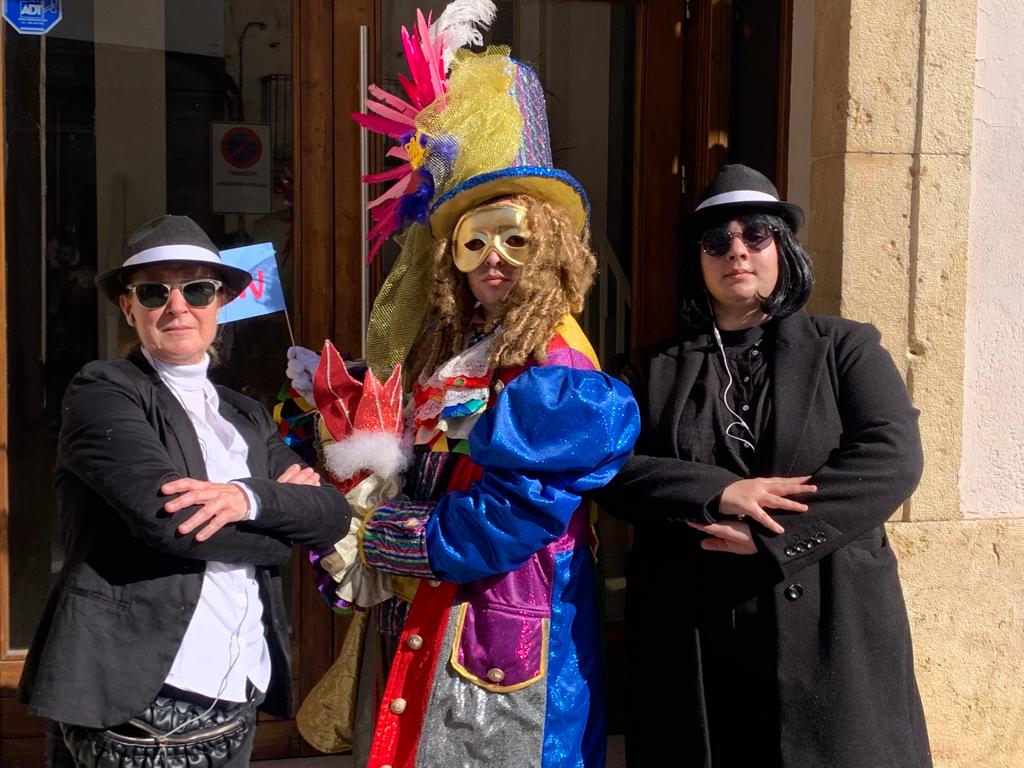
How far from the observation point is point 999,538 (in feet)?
11.2

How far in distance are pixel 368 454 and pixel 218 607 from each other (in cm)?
51

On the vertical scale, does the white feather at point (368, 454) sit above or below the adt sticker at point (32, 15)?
below

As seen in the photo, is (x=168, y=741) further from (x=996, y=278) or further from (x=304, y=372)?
(x=996, y=278)

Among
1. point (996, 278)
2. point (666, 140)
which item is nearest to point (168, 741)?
point (666, 140)

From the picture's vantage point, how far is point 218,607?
2271 millimetres

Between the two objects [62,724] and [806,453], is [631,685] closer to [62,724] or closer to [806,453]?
[806,453]

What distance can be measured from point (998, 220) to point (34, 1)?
3.15m

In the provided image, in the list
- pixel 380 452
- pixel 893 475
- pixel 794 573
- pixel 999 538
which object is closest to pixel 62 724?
pixel 380 452

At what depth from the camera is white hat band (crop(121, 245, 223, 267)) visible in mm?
2287

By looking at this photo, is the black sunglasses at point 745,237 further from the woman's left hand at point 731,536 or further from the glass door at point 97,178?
the glass door at point 97,178

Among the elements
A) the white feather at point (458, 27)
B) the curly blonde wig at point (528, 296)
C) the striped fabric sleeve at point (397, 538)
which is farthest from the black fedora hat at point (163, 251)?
the white feather at point (458, 27)

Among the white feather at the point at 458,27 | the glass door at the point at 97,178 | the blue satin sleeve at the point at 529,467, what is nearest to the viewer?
the blue satin sleeve at the point at 529,467

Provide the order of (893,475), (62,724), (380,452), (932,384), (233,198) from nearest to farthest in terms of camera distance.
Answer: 1. (62,724)
2. (893,475)
3. (380,452)
4. (932,384)
5. (233,198)

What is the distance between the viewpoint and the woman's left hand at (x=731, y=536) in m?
2.42
